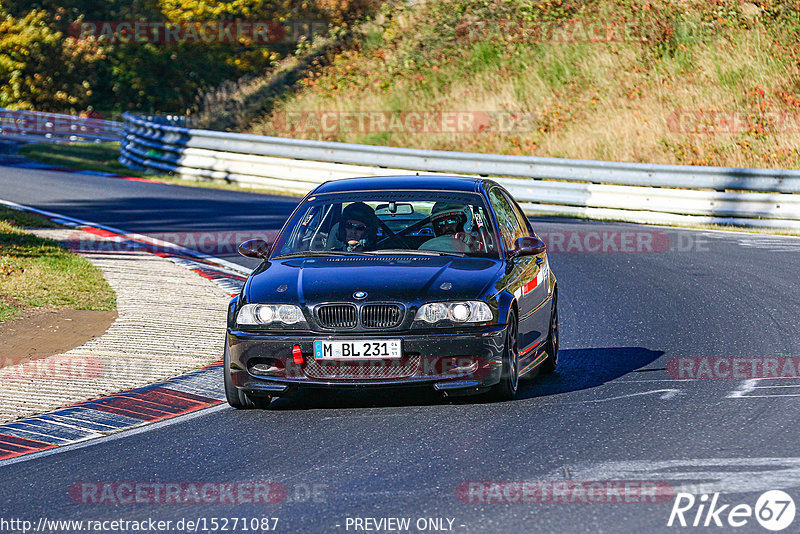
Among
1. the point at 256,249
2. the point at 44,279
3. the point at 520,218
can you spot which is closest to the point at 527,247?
the point at 520,218

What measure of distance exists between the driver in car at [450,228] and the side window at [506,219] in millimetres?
266

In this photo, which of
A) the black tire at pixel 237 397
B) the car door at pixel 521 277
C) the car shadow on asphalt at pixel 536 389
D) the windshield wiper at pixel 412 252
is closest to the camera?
the black tire at pixel 237 397

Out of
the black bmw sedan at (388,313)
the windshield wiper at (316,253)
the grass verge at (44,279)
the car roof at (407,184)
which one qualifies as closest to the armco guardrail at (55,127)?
the grass verge at (44,279)

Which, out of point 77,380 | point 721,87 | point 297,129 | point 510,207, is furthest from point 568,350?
point 297,129

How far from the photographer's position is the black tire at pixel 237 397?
802 centimetres

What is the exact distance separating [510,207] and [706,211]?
431 inches

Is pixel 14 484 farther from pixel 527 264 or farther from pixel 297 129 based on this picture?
pixel 297 129

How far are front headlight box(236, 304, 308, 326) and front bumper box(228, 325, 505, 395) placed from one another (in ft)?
0.29

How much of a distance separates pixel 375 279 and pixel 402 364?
25.5 inches

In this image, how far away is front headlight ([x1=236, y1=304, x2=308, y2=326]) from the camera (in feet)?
25.5

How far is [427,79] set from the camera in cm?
3406

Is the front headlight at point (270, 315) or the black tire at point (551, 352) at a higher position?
the front headlight at point (270, 315)

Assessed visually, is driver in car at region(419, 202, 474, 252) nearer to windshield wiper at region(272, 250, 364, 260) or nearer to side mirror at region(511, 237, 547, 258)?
side mirror at region(511, 237, 547, 258)

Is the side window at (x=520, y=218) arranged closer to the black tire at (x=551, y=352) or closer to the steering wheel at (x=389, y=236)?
the black tire at (x=551, y=352)
